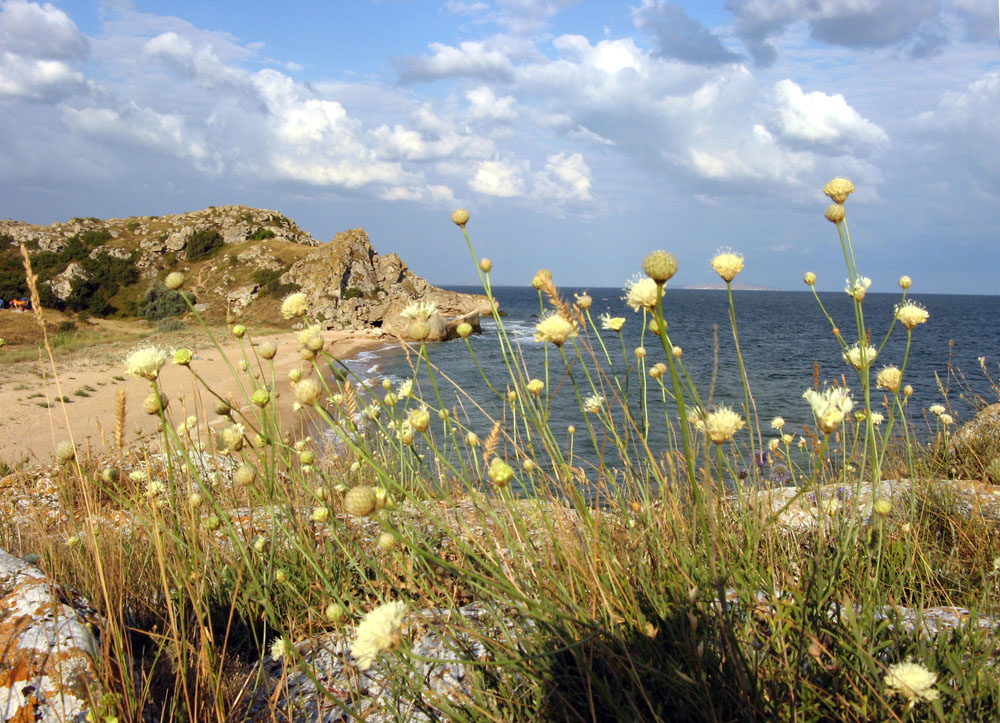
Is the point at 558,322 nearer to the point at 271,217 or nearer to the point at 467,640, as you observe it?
the point at 467,640

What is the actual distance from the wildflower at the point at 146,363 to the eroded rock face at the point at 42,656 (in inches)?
29.0

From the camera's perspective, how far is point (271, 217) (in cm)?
6059

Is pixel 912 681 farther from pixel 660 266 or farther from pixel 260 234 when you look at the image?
pixel 260 234

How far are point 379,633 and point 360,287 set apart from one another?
44896 millimetres

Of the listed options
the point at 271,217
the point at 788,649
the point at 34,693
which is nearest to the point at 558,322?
the point at 788,649

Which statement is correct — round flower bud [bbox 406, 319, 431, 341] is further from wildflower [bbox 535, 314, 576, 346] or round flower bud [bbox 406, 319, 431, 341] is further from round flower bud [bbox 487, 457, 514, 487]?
round flower bud [bbox 487, 457, 514, 487]

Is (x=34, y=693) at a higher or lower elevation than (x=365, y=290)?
lower

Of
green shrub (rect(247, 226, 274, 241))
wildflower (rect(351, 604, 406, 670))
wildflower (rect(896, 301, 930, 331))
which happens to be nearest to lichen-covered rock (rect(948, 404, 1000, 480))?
wildflower (rect(896, 301, 930, 331))

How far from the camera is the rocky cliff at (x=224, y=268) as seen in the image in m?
41.9

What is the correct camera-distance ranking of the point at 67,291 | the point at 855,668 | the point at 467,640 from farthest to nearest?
the point at 67,291 < the point at 467,640 < the point at 855,668

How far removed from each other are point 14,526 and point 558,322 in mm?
4344

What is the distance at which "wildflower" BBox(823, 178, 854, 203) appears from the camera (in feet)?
7.10

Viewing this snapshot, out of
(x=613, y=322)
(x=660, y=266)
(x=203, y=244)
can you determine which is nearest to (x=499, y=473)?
(x=660, y=266)

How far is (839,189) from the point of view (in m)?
2.17
